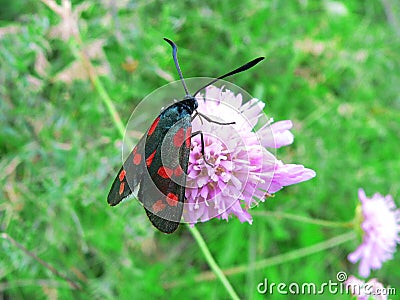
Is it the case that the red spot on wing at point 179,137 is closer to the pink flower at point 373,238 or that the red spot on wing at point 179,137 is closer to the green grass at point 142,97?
the green grass at point 142,97

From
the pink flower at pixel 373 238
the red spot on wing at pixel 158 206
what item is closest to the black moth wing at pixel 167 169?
the red spot on wing at pixel 158 206

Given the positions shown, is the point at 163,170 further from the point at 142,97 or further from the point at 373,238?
the point at 142,97

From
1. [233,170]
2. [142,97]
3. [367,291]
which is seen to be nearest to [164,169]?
[233,170]

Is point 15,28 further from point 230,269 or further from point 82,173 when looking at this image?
point 230,269

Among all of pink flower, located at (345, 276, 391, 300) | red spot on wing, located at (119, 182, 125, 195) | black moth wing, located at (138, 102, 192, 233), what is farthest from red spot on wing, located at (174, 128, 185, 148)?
pink flower, located at (345, 276, 391, 300)

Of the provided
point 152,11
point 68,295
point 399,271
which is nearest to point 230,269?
point 68,295

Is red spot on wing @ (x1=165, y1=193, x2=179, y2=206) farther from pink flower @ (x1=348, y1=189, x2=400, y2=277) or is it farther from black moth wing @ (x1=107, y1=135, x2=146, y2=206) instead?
pink flower @ (x1=348, y1=189, x2=400, y2=277)

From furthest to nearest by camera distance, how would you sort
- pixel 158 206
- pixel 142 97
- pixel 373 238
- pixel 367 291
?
1. pixel 142 97
2. pixel 373 238
3. pixel 367 291
4. pixel 158 206
